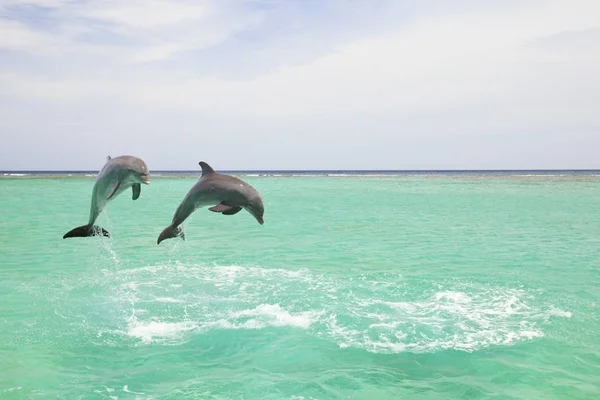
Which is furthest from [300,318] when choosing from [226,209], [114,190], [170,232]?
[114,190]

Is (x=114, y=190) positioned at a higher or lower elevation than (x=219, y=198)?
higher

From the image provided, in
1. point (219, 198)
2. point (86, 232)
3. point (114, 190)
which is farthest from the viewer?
point (86, 232)

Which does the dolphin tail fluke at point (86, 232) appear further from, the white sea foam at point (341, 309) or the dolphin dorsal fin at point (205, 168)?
the white sea foam at point (341, 309)

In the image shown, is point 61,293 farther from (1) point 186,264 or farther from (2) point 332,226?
(2) point 332,226

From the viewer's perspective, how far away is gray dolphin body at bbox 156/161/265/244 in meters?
9.09

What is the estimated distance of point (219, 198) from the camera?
9328mm

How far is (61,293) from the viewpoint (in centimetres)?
1709

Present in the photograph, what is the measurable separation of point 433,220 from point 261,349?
28923mm

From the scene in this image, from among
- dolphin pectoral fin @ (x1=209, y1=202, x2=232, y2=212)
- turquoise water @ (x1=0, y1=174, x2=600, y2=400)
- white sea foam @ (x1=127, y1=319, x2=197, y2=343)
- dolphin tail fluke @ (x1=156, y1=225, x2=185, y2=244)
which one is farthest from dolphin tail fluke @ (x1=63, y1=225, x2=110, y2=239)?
white sea foam @ (x1=127, y1=319, x2=197, y2=343)

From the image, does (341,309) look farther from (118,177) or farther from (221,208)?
(118,177)

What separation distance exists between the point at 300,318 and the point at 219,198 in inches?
248

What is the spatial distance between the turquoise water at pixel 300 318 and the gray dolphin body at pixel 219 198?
11.3 ft

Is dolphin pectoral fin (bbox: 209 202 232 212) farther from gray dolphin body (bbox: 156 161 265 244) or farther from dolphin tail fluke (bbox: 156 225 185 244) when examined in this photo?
dolphin tail fluke (bbox: 156 225 185 244)

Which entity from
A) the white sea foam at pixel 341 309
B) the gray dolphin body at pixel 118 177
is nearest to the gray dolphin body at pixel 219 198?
the gray dolphin body at pixel 118 177
